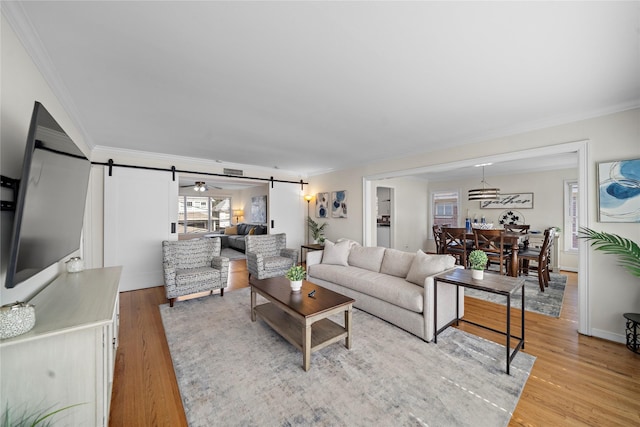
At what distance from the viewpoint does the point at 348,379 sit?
1.97 m

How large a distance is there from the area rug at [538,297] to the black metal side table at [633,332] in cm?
77

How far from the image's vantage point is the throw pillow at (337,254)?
4031 millimetres

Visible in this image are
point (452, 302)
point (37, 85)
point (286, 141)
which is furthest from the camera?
point (286, 141)

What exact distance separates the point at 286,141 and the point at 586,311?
13.8ft

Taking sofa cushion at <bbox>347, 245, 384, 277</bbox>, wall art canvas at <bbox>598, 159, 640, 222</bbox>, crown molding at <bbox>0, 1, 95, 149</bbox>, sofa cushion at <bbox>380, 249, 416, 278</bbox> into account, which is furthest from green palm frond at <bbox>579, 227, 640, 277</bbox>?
crown molding at <bbox>0, 1, 95, 149</bbox>

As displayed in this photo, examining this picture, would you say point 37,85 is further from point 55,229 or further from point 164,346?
point 164,346

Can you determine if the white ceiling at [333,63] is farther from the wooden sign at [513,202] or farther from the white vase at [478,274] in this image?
the wooden sign at [513,202]

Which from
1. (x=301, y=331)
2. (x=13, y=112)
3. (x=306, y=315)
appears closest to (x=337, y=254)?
(x=301, y=331)

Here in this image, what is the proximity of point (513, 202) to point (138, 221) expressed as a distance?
840 centimetres

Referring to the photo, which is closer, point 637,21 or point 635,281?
point 637,21

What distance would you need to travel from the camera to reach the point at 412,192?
7445 millimetres

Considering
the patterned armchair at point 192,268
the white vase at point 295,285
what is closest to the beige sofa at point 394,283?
the white vase at point 295,285

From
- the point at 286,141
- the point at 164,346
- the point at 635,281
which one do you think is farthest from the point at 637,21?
the point at 164,346

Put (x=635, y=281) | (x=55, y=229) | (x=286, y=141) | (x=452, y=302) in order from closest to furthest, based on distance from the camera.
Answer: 1. (x=55, y=229)
2. (x=635, y=281)
3. (x=452, y=302)
4. (x=286, y=141)
